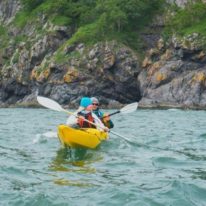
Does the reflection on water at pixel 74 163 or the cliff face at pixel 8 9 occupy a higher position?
the cliff face at pixel 8 9

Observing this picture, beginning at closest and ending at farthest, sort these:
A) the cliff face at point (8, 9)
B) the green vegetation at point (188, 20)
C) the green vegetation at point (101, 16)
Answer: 1. the green vegetation at point (188, 20)
2. the green vegetation at point (101, 16)
3. the cliff face at point (8, 9)

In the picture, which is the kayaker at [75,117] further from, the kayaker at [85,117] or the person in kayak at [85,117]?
the kayaker at [85,117]

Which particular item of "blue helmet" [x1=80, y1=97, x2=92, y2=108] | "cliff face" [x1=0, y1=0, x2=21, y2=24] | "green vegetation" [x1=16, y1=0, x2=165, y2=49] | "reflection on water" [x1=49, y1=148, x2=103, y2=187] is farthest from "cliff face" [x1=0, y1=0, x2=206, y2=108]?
"reflection on water" [x1=49, y1=148, x2=103, y2=187]

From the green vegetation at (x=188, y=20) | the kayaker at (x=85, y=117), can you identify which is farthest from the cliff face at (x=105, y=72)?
the kayaker at (x=85, y=117)

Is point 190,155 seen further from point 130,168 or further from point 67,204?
point 67,204

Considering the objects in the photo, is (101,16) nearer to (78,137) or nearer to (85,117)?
(85,117)

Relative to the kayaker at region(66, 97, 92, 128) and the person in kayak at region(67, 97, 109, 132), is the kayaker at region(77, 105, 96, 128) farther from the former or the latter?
the kayaker at region(66, 97, 92, 128)

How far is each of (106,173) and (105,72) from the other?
57.9 meters

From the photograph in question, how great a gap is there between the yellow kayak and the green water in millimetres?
267

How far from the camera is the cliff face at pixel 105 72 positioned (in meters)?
64.1

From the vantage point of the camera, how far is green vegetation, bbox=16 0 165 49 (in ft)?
249

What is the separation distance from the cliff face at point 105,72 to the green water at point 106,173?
1758 inches

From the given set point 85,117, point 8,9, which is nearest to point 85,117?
point 85,117

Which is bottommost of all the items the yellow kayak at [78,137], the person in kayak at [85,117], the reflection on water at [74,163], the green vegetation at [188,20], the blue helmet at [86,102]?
the reflection on water at [74,163]
